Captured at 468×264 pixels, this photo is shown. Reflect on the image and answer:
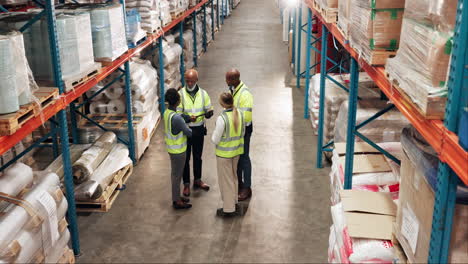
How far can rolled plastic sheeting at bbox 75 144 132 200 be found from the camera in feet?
22.9

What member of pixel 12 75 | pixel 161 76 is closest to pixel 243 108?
pixel 12 75

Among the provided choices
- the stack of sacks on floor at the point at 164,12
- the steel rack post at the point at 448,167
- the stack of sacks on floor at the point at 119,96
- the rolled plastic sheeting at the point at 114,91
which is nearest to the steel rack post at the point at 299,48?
the stack of sacks on floor at the point at 164,12

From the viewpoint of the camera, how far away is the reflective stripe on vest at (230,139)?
642 cm

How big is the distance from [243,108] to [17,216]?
3322 mm

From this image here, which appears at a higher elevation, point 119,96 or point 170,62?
point 170,62

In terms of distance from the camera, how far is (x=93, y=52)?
22.7 feet

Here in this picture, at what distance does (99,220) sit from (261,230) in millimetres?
2331

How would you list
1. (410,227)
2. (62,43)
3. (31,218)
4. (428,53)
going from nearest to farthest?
(428,53)
(410,227)
(31,218)
(62,43)

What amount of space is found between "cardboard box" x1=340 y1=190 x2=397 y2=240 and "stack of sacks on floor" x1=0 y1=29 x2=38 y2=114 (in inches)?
124

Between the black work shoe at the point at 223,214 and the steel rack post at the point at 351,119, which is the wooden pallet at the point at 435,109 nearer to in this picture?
the steel rack post at the point at 351,119

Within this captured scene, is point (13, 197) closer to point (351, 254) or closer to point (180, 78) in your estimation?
point (351, 254)

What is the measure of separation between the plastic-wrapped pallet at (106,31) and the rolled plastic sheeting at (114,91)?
1.84 meters

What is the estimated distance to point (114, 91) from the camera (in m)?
9.34

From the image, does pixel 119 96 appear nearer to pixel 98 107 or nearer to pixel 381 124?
pixel 98 107
